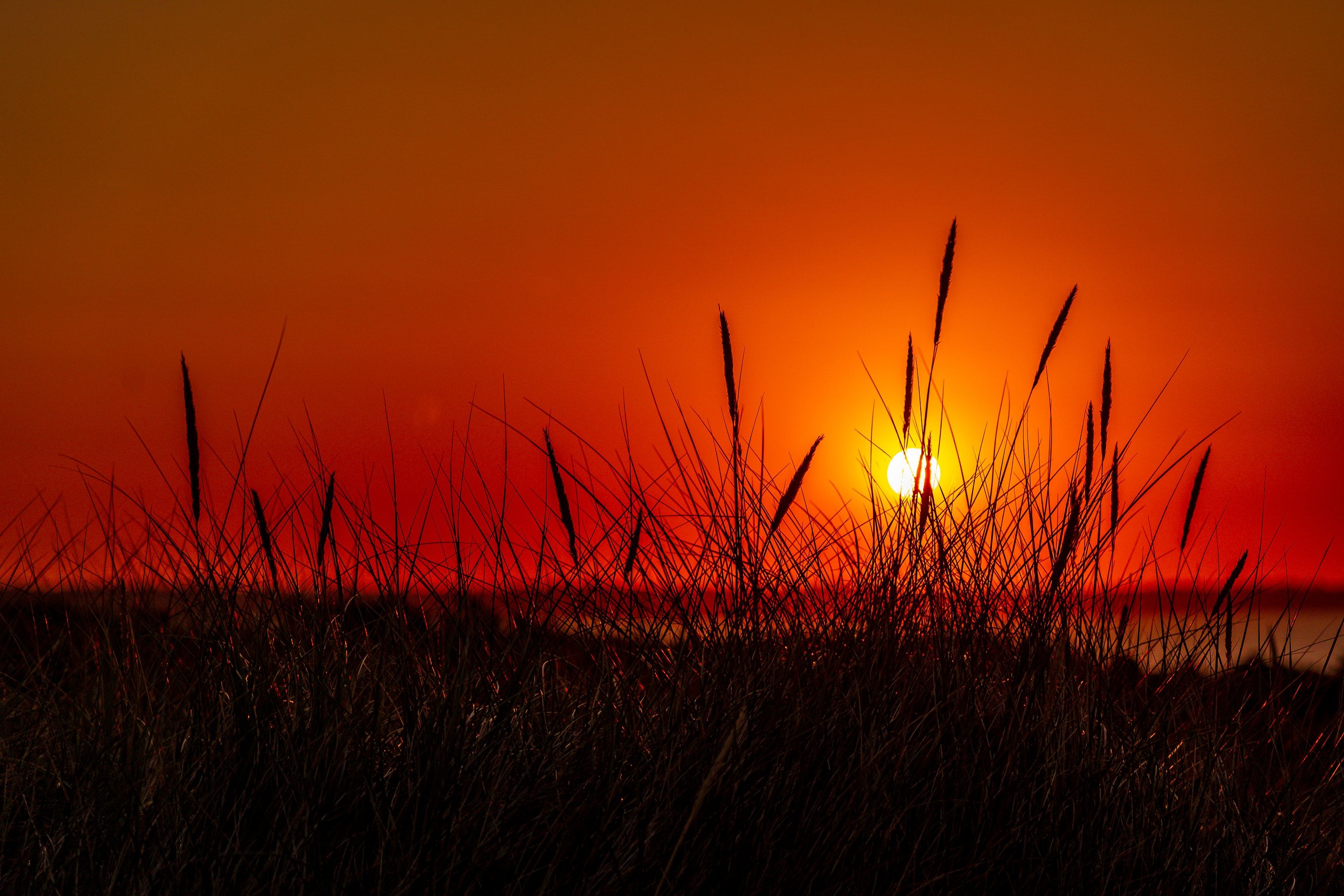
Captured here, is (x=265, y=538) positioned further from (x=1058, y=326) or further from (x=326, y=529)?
(x=1058, y=326)

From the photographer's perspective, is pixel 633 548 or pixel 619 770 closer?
pixel 619 770

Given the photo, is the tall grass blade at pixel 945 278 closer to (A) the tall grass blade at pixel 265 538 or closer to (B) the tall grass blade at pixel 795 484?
(B) the tall grass blade at pixel 795 484

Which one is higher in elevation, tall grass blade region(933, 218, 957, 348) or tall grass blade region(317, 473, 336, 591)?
tall grass blade region(933, 218, 957, 348)

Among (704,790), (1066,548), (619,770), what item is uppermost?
(1066,548)

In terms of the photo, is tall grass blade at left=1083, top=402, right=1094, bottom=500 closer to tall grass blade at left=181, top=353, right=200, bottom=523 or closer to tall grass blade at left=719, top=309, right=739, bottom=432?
tall grass blade at left=719, top=309, right=739, bottom=432

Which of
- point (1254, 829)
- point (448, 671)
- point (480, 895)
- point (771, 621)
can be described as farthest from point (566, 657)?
point (1254, 829)

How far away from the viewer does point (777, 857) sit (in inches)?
60.8

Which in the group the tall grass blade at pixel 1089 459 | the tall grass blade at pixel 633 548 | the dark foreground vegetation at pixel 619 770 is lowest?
the dark foreground vegetation at pixel 619 770

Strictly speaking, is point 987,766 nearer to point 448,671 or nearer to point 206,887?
point 448,671

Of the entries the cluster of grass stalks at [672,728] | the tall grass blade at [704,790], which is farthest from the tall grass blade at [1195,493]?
the tall grass blade at [704,790]

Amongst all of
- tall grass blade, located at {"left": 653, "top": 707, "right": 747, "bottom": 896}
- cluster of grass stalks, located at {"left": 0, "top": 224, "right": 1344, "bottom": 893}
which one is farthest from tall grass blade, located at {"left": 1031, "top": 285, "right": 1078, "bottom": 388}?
tall grass blade, located at {"left": 653, "top": 707, "right": 747, "bottom": 896}

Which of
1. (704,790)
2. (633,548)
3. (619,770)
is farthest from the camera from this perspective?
(633,548)

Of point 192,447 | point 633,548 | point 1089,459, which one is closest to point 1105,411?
point 1089,459

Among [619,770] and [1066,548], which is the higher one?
[1066,548]
